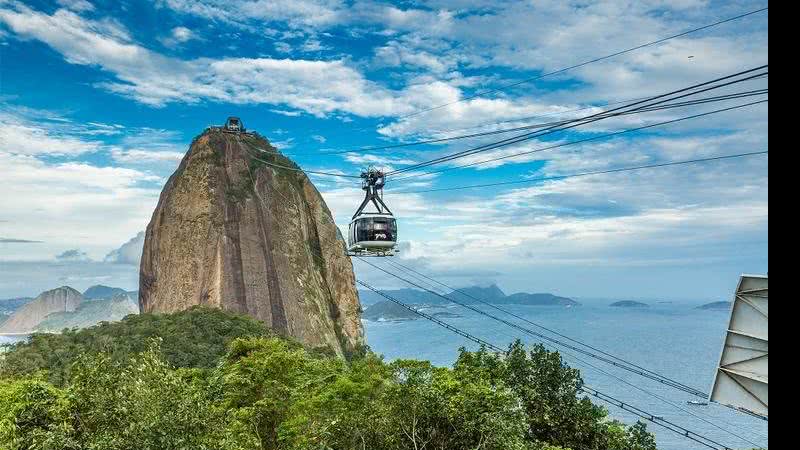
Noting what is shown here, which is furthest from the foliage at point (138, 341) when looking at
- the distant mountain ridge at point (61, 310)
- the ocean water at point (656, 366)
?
the distant mountain ridge at point (61, 310)

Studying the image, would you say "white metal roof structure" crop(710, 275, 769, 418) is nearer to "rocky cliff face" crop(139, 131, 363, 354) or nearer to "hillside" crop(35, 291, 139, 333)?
"rocky cliff face" crop(139, 131, 363, 354)

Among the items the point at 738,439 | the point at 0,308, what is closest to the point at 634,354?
the point at 738,439

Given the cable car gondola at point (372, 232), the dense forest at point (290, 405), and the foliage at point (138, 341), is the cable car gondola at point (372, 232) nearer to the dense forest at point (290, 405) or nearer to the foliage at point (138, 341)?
the dense forest at point (290, 405)

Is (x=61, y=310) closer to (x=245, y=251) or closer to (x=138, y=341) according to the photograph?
(x=245, y=251)

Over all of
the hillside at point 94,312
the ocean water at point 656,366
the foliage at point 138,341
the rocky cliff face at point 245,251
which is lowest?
the ocean water at point 656,366

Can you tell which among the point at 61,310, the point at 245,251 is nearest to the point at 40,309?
the point at 61,310
